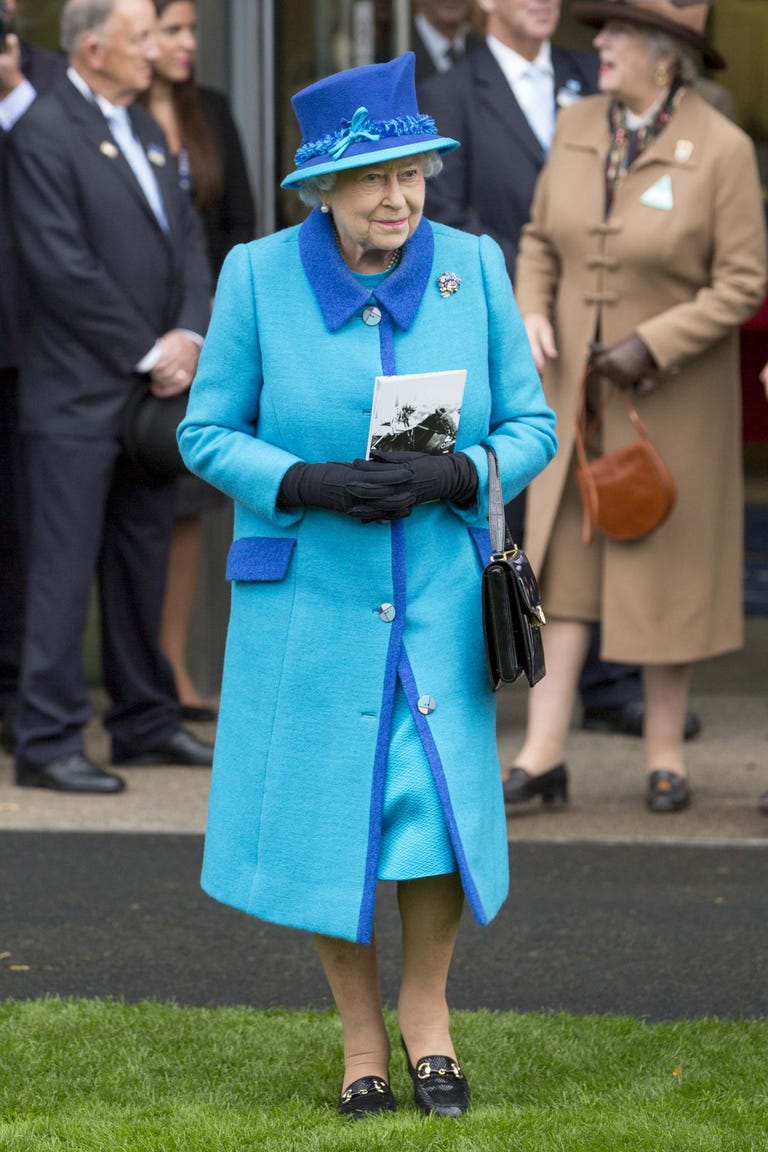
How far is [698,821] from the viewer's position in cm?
596

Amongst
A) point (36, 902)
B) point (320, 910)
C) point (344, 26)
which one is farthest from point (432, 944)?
point (344, 26)

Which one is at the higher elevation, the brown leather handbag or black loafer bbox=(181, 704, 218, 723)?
the brown leather handbag

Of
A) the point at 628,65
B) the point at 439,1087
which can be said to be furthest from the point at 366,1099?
the point at 628,65

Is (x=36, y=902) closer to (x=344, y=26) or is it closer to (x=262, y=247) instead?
(x=262, y=247)

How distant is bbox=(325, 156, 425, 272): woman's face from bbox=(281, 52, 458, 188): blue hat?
0.04 m

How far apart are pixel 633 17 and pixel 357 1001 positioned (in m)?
3.08

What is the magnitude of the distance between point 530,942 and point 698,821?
3.86 feet

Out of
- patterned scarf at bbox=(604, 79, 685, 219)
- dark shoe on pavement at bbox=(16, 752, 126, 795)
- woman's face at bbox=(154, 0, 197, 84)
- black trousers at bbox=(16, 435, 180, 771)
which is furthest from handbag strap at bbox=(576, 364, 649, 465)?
woman's face at bbox=(154, 0, 197, 84)

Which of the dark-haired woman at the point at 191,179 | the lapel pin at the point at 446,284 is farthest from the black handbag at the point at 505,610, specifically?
the dark-haired woman at the point at 191,179

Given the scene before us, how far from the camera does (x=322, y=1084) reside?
393cm

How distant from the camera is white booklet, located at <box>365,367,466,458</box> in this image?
3439 millimetres

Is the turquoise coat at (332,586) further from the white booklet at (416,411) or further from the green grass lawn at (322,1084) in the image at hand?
the green grass lawn at (322,1084)

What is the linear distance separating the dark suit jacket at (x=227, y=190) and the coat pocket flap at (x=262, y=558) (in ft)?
12.3

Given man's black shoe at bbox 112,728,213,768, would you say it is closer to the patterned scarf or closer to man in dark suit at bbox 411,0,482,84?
the patterned scarf
